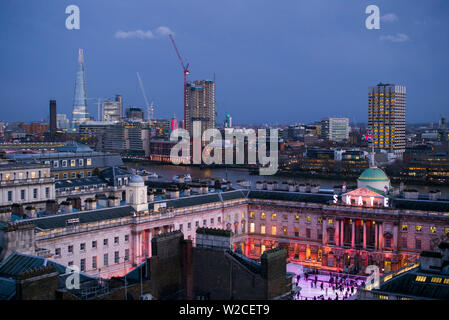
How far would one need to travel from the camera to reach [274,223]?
228 ft

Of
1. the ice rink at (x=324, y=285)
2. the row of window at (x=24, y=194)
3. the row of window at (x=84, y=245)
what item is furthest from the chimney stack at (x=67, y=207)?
the ice rink at (x=324, y=285)

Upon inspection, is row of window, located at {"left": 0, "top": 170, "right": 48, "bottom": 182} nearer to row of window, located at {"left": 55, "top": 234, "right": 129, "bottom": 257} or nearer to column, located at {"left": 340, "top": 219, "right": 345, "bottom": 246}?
row of window, located at {"left": 55, "top": 234, "right": 129, "bottom": 257}

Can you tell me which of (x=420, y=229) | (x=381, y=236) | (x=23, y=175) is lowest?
(x=381, y=236)

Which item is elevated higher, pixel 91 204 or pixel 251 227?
pixel 91 204

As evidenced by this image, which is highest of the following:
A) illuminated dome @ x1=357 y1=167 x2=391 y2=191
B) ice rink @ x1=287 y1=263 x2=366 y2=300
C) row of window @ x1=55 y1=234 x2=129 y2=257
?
illuminated dome @ x1=357 y1=167 x2=391 y2=191

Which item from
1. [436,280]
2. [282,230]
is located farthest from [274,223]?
[436,280]

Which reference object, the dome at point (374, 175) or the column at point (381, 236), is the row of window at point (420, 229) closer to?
the column at point (381, 236)

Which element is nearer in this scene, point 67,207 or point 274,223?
point 67,207

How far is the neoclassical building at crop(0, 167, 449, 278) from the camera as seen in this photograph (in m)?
52.4

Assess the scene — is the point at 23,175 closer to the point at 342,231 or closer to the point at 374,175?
the point at 342,231

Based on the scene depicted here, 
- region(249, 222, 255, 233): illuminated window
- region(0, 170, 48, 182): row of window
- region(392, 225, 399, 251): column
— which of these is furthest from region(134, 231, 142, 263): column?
region(392, 225, 399, 251): column

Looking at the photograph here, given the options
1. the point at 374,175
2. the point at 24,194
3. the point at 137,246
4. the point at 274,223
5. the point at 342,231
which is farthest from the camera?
the point at 274,223

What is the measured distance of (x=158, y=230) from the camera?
59.0 meters
